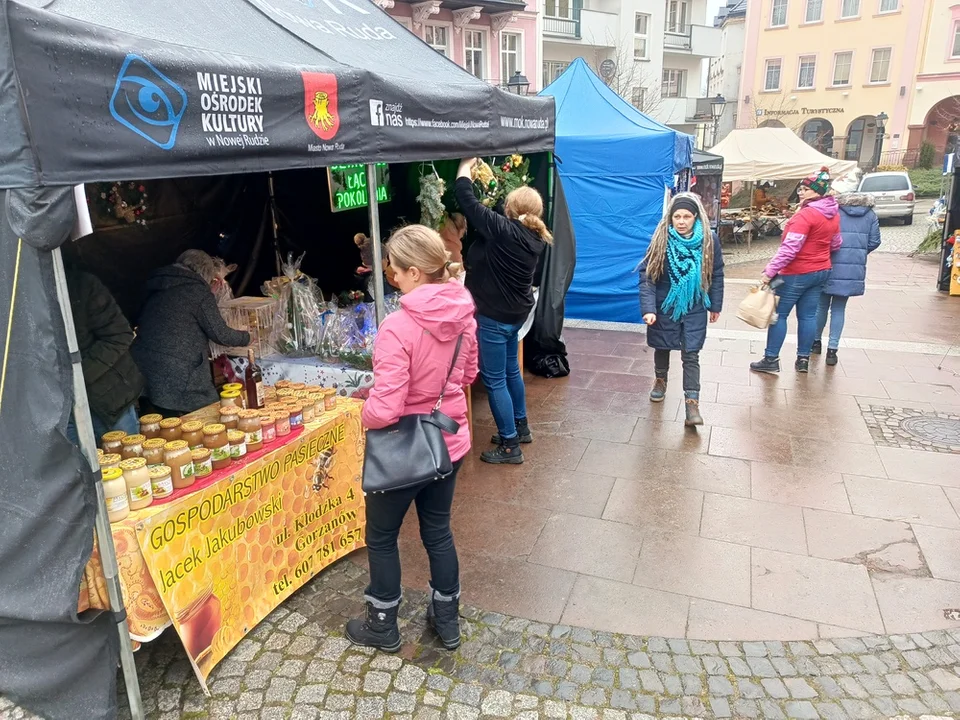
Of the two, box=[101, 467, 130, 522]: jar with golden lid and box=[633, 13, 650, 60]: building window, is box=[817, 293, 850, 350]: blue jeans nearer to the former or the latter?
box=[101, 467, 130, 522]: jar with golden lid

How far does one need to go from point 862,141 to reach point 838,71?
381 cm

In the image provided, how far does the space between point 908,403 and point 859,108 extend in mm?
34687

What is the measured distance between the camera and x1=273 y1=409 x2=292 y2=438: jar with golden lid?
10.5ft

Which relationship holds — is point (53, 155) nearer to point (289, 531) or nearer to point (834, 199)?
point (289, 531)

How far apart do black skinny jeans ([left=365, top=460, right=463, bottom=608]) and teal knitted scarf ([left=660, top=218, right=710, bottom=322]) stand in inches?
116

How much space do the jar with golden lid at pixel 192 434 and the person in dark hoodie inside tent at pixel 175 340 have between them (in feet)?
1.79

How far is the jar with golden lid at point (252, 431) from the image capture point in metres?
3.06

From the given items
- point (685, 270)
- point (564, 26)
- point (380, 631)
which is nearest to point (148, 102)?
point (380, 631)

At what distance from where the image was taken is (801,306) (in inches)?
258

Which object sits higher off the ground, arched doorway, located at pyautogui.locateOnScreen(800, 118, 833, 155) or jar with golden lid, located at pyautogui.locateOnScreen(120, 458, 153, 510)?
arched doorway, located at pyautogui.locateOnScreen(800, 118, 833, 155)

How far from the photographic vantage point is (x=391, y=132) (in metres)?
3.51

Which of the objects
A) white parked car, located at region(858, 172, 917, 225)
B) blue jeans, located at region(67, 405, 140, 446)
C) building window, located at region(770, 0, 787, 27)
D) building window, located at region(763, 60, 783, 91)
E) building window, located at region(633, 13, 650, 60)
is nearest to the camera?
blue jeans, located at region(67, 405, 140, 446)

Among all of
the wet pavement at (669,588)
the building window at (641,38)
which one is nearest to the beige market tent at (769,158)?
the wet pavement at (669,588)

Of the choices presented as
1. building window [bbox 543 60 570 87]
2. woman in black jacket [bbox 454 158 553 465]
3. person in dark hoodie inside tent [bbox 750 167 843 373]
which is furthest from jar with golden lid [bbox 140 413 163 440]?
building window [bbox 543 60 570 87]
